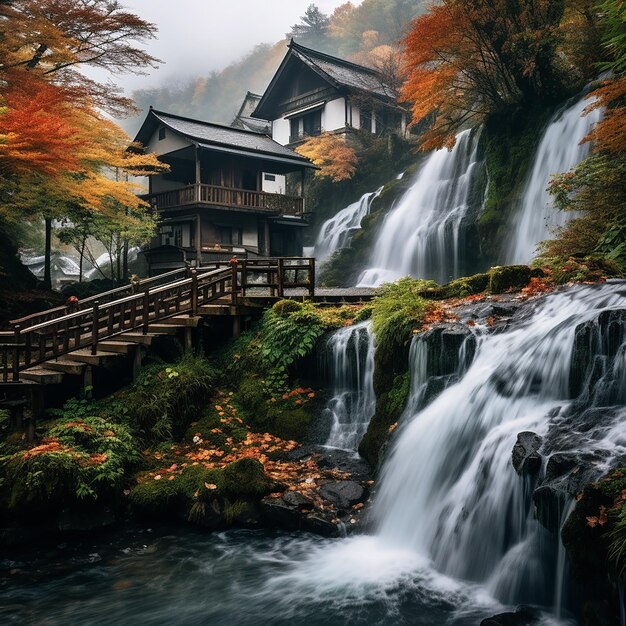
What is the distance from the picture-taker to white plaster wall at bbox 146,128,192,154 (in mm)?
27566

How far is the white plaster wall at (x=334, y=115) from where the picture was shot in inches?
1452

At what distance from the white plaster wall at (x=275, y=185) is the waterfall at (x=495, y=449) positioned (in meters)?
24.4

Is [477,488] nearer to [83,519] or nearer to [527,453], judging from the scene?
[527,453]

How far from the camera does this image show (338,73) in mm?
37812

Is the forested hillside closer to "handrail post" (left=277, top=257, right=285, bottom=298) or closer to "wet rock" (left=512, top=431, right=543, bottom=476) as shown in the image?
"handrail post" (left=277, top=257, right=285, bottom=298)

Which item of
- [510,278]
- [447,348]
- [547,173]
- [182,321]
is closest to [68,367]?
[182,321]

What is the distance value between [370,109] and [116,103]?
71.5 ft

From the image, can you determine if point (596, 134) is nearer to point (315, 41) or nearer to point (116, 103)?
point (116, 103)

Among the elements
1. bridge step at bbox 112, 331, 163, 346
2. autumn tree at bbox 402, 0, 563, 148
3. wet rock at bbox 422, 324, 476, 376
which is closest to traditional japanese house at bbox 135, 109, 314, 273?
autumn tree at bbox 402, 0, 563, 148

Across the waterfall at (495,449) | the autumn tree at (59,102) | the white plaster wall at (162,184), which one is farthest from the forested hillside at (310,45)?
the waterfall at (495,449)

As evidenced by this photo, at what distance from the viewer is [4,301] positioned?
17984 mm

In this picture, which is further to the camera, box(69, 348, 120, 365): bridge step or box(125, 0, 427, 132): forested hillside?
box(125, 0, 427, 132): forested hillside

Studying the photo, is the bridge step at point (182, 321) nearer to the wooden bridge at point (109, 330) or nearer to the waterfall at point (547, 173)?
the wooden bridge at point (109, 330)

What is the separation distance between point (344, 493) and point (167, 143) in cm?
2493
